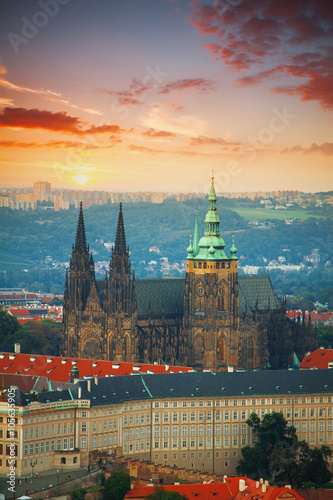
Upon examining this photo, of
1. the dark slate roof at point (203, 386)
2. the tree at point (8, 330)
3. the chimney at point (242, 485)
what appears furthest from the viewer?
the tree at point (8, 330)

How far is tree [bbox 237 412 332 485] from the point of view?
373ft

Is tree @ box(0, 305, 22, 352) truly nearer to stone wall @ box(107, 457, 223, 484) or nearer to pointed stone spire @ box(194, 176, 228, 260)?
pointed stone spire @ box(194, 176, 228, 260)

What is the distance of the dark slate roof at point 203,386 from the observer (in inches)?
4592

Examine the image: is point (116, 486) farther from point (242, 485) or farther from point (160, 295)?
point (160, 295)

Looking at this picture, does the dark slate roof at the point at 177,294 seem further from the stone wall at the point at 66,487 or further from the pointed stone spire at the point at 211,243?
the stone wall at the point at 66,487

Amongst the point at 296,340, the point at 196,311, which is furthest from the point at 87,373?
the point at 296,340

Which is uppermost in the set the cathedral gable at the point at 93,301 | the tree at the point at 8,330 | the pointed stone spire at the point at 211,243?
the pointed stone spire at the point at 211,243

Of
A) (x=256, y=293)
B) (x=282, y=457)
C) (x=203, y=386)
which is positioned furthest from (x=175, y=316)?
(x=282, y=457)

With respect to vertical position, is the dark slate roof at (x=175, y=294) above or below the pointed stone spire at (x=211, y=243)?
below

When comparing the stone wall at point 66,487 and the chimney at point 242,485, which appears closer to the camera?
the stone wall at point 66,487

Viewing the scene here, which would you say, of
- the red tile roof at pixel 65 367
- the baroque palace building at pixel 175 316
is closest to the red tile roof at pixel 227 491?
the red tile roof at pixel 65 367

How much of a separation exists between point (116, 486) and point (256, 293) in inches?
2560

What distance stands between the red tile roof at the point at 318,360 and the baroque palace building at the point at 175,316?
924 cm

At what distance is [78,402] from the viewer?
113438 millimetres
